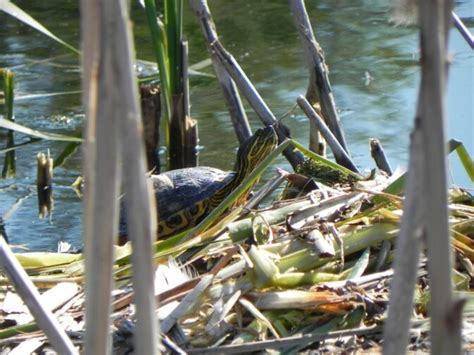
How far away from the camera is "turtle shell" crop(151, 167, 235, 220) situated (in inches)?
129

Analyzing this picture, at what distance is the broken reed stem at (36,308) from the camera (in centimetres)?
147

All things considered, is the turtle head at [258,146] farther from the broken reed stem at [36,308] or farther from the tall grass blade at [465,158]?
the broken reed stem at [36,308]

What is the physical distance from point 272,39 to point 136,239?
15.7 ft

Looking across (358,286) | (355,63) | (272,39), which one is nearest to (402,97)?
(355,63)

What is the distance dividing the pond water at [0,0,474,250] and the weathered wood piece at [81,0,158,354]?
2.01 meters

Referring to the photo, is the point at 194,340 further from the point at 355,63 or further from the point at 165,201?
the point at 355,63

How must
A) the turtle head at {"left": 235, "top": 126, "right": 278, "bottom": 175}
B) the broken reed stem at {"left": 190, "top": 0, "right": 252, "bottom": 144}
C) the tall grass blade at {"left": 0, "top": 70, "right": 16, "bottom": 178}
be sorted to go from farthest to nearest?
the tall grass blade at {"left": 0, "top": 70, "right": 16, "bottom": 178}, the broken reed stem at {"left": 190, "top": 0, "right": 252, "bottom": 144}, the turtle head at {"left": 235, "top": 126, "right": 278, "bottom": 175}

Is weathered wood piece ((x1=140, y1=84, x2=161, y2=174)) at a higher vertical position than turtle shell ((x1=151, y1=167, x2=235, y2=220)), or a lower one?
higher

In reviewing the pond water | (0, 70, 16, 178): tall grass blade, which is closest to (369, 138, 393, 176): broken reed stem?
the pond water

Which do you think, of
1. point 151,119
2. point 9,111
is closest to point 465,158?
point 151,119

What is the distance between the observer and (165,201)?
3281 millimetres

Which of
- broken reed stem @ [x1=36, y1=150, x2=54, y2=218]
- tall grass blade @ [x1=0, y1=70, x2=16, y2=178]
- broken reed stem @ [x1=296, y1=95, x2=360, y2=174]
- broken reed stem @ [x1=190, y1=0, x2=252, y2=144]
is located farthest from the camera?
tall grass blade @ [x1=0, y1=70, x2=16, y2=178]

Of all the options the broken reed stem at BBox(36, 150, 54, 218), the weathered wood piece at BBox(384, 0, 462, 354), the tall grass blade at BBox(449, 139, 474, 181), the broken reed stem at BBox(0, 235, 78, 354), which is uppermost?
the weathered wood piece at BBox(384, 0, 462, 354)

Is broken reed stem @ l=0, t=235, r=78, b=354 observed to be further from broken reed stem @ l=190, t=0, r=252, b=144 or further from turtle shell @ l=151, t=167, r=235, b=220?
broken reed stem @ l=190, t=0, r=252, b=144
